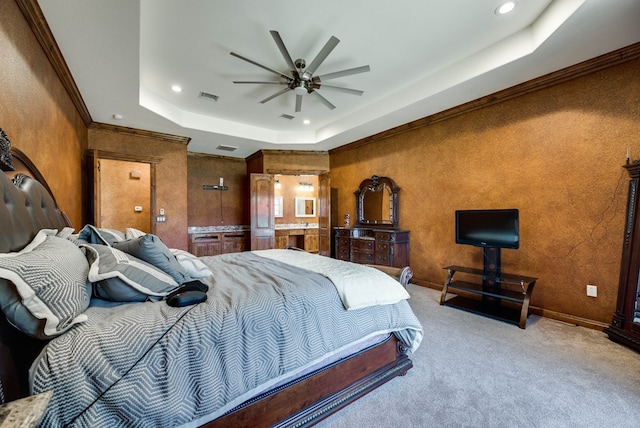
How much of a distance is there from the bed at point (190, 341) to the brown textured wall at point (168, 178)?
304 cm

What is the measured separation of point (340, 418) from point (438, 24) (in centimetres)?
339

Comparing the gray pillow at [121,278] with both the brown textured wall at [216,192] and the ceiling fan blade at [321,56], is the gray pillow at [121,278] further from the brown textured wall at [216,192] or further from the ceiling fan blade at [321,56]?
the brown textured wall at [216,192]

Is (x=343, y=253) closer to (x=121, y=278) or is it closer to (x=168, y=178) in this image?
(x=168, y=178)

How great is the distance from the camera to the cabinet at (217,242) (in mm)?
6289

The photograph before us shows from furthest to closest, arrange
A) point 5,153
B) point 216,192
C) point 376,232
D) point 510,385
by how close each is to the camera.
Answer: point 216,192 < point 376,232 < point 510,385 < point 5,153

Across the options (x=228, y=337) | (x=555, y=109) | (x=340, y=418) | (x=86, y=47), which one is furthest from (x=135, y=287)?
(x=555, y=109)

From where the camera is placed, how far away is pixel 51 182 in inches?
103

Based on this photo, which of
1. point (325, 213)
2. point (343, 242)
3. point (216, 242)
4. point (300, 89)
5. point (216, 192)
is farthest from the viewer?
point (216, 192)

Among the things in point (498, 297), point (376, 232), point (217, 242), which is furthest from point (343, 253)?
point (217, 242)

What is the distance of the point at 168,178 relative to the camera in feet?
16.5

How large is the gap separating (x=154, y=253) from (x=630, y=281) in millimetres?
3906

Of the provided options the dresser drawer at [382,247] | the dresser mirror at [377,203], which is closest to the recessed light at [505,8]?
the dresser mirror at [377,203]

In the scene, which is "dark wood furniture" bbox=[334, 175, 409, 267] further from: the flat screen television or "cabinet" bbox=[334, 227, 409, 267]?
the flat screen television

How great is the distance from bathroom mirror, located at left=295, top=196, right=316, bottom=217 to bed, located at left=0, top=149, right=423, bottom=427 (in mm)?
5473
